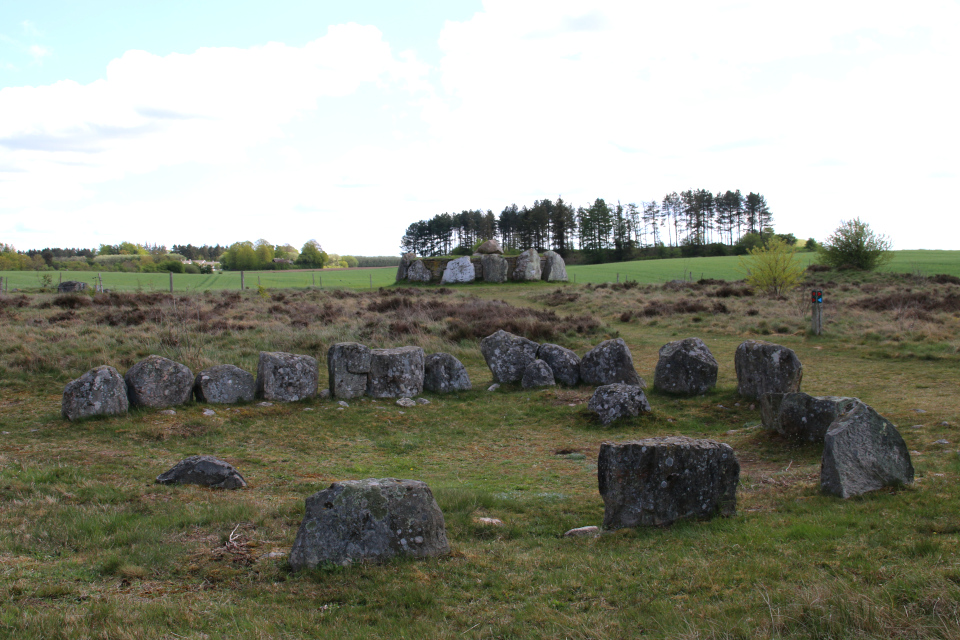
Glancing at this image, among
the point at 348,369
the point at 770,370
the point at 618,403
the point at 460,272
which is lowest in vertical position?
the point at 618,403

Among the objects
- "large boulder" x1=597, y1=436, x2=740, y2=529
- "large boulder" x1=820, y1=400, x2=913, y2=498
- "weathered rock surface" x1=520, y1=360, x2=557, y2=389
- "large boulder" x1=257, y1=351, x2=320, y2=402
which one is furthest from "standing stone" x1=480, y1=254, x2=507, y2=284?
"large boulder" x1=597, y1=436, x2=740, y2=529

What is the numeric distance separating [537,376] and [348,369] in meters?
4.43

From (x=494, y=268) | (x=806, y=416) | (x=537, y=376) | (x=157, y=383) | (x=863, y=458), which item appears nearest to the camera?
(x=863, y=458)

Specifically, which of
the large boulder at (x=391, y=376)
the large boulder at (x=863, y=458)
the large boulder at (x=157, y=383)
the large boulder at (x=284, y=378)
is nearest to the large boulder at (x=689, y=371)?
the large boulder at (x=391, y=376)

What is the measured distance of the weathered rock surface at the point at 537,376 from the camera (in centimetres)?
1546

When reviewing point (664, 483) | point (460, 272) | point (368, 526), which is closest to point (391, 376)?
point (664, 483)

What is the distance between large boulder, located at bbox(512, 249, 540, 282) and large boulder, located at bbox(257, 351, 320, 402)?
39479 millimetres

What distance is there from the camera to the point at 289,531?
6293 millimetres

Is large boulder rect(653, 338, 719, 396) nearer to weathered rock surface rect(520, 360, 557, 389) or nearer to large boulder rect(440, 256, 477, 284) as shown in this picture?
weathered rock surface rect(520, 360, 557, 389)

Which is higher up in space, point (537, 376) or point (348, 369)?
point (348, 369)

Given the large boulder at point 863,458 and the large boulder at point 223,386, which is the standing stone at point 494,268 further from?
the large boulder at point 863,458

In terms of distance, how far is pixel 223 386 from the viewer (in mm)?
13398

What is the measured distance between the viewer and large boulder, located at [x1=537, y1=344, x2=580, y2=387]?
15789 millimetres

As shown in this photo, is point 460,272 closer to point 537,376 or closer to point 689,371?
point 537,376
